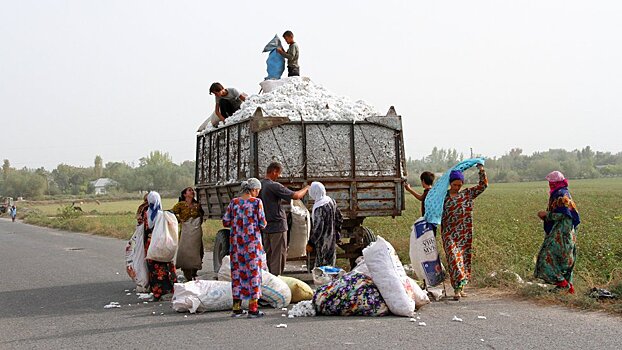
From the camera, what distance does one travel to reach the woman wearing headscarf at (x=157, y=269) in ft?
34.5

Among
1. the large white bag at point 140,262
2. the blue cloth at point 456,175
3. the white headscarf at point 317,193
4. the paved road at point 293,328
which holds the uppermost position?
the blue cloth at point 456,175

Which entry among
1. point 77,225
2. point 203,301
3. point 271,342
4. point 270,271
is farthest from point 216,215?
point 77,225

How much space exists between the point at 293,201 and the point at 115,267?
628 cm

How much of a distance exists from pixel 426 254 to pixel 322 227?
162 cm

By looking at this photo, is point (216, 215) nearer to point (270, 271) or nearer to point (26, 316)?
point (270, 271)

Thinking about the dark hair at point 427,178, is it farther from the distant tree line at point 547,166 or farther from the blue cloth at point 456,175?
the distant tree line at point 547,166

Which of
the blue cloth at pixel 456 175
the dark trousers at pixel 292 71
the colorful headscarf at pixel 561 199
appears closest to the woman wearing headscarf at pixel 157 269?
the blue cloth at pixel 456 175

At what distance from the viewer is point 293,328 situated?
25.4 feet

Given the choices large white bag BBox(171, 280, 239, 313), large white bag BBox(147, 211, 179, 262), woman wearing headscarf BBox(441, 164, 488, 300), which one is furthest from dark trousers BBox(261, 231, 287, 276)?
woman wearing headscarf BBox(441, 164, 488, 300)

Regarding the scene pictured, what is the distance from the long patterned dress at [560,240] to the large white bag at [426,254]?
1.40 metres

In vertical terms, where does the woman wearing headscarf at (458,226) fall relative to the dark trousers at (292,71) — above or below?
below

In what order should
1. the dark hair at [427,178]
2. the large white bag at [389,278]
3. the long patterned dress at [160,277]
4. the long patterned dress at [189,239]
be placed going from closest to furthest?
the large white bag at [389,278]
the long patterned dress at [160,277]
the dark hair at [427,178]
the long patterned dress at [189,239]

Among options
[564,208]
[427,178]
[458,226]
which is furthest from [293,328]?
[564,208]

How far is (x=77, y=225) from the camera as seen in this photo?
39.2m
